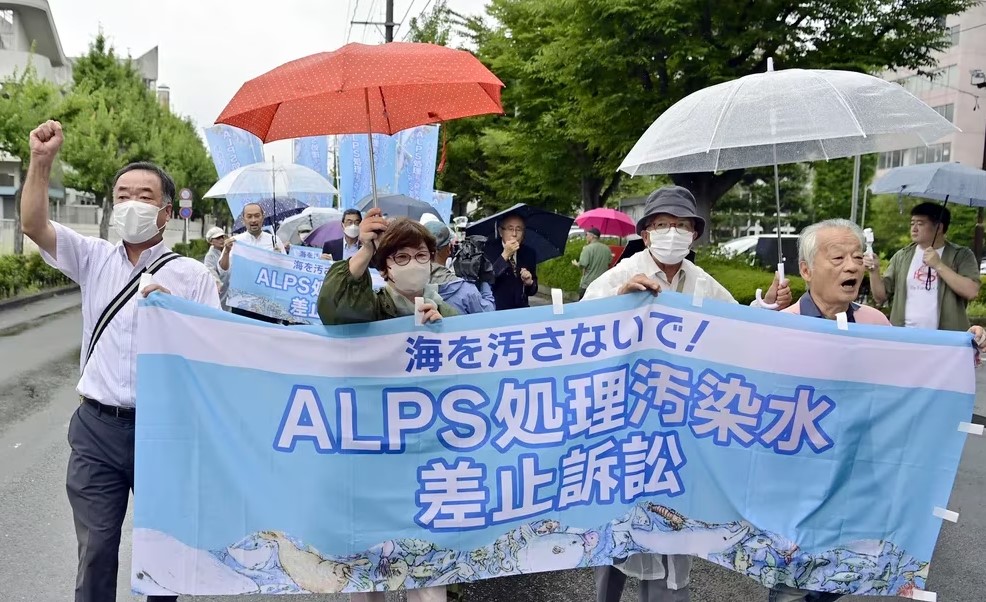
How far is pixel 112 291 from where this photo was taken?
3076 millimetres

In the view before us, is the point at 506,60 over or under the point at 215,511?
over

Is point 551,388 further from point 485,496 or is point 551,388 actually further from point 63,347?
point 63,347

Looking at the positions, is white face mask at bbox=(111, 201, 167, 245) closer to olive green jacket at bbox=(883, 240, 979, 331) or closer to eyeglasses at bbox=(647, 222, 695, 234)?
eyeglasses at bbox=(647, 222, 695, 234)

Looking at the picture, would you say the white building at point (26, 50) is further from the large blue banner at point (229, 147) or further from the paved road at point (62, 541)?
the paved road at point (62, 541)

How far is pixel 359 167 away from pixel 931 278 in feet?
44.0

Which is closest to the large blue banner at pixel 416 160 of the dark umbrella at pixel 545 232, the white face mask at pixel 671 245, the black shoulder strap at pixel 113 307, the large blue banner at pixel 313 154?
the large blue banner at pixel 313 154

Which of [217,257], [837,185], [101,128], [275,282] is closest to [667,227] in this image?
[275,282]

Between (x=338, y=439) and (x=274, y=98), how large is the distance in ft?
4.96

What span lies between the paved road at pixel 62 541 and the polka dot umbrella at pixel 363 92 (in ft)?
7.37

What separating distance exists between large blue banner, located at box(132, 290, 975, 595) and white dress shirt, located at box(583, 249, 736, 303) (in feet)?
1.03

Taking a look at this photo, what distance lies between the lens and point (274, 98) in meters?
3.53

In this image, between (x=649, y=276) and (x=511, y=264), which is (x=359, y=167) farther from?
(x=649, y=276)

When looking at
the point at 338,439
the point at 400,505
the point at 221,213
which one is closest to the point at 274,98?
the point at 338,439

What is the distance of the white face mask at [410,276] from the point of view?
307 cm
